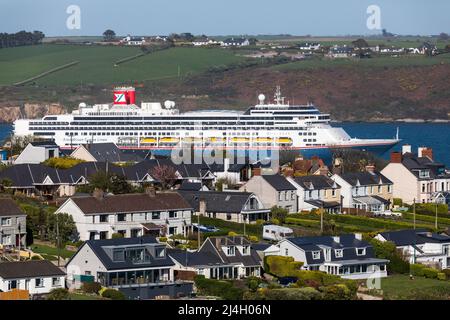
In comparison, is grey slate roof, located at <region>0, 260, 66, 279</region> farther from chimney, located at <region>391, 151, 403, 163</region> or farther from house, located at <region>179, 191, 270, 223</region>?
chimney, located at <region>391, 151, 403, 163</region>

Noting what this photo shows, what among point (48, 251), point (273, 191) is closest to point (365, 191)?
point (273, 191)

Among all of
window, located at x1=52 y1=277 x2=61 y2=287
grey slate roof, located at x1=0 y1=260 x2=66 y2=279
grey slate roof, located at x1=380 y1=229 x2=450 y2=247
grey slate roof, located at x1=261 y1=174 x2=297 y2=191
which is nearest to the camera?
grey slate roof, located at x1=0 y1=260 x2=66 y2=279

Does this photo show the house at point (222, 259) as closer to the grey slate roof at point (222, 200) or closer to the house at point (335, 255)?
the house at point (335, 255)

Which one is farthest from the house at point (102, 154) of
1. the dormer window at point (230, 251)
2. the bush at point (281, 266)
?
the dormer window at point (230, 251)

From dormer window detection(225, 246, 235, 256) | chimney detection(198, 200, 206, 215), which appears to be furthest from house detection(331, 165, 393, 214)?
dormer window detection(225, 246, 235, 256)
